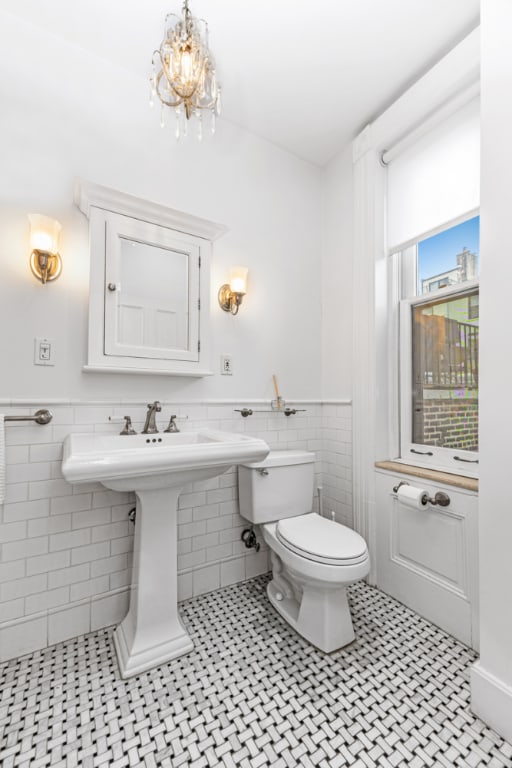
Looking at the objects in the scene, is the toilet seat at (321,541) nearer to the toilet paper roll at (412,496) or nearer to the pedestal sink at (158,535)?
the toilet paper roll at (412,496)

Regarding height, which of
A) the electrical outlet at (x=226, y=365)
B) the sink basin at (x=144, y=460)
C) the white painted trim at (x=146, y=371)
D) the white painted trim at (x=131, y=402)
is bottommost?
the sink basin at (x=144, y=460)

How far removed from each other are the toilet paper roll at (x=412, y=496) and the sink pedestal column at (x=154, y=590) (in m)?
1.10

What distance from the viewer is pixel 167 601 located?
151 centimetres

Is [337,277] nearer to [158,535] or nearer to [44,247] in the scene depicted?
[44,247]

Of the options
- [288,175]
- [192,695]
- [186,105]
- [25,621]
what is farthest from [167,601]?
[288,175]

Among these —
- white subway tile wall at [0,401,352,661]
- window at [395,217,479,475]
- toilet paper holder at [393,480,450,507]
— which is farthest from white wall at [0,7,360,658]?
toilet paper holder at [393,480,450,507]

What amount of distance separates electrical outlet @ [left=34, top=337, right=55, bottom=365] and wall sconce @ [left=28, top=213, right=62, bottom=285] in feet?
0.84

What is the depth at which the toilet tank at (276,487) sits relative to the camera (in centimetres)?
187

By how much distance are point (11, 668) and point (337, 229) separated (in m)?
2.80

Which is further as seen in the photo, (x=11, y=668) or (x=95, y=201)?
(x=95, y=201)

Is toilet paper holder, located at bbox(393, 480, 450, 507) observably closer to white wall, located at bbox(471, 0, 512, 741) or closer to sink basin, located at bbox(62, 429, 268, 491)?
white wall, located at bbox(471, 0, 512, 741)

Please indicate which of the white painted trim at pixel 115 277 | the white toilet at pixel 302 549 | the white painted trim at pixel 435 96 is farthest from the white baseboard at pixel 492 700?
the white painted trim at pixel 435 96

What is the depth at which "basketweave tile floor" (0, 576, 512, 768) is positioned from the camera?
1078mm

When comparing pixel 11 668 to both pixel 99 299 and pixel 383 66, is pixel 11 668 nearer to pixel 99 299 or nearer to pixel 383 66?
pixel 99 299
